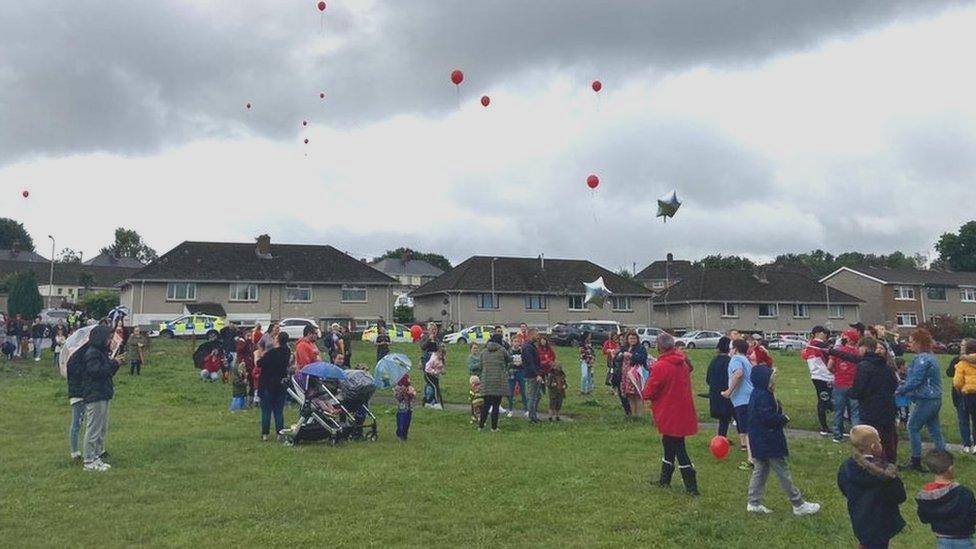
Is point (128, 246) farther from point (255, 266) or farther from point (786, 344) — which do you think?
point (786, 344)

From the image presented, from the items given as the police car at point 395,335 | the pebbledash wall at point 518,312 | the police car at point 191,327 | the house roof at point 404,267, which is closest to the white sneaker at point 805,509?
the police car at point 395,335

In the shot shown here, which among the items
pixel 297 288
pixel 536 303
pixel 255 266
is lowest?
pixel 536 303

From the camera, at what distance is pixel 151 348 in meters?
32.8

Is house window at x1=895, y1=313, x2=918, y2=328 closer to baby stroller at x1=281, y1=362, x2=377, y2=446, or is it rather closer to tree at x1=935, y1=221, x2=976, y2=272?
tree at x1=935, y1=221, x2=976, y2=272

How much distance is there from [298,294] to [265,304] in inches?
96.6

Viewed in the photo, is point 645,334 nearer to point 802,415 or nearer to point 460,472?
point 802,415

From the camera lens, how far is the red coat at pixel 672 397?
8.73 meters

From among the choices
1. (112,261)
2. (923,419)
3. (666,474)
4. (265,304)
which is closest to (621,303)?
(265,304)

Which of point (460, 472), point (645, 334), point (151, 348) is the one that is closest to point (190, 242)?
point (151, 348)

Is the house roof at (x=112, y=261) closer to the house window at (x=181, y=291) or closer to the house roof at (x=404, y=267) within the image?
the house roof at (x=404, y=267)

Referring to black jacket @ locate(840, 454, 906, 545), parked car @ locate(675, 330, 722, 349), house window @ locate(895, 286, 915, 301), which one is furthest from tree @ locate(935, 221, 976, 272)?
black jacket @ locate(840, 454, 906, 545)

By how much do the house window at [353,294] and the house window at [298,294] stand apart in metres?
2.54

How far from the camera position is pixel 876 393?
9547 mm

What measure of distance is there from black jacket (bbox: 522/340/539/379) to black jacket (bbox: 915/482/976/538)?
389 inches
